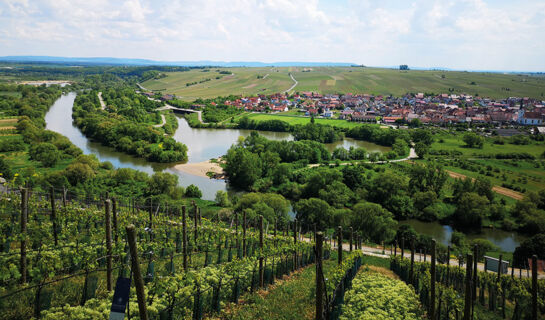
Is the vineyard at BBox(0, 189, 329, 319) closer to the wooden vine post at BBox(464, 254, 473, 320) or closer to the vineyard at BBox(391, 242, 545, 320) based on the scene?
the vineyard at BBox(391, 242, 545, 320)

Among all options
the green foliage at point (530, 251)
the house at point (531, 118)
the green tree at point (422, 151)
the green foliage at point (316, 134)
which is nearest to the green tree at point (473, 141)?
the green tree at point (422, 151)

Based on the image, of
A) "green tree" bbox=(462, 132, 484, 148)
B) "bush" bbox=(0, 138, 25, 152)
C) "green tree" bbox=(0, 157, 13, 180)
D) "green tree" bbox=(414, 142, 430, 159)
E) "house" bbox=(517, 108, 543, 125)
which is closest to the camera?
"green tree" bbox=(0, 157, 13, 180)

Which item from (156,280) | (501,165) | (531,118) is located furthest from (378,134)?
(156,280)

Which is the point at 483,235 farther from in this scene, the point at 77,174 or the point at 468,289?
the point at 77,174

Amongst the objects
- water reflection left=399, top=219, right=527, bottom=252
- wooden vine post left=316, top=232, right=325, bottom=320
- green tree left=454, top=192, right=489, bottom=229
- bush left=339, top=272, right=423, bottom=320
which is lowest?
water reflection left=399, top=219, right=527, bottom=252

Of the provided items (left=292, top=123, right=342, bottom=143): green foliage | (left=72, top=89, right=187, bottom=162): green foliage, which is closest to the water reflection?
(left=72, top=89, right=187, bottom=162): green foliage

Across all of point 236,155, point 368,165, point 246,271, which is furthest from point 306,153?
point 246,271
